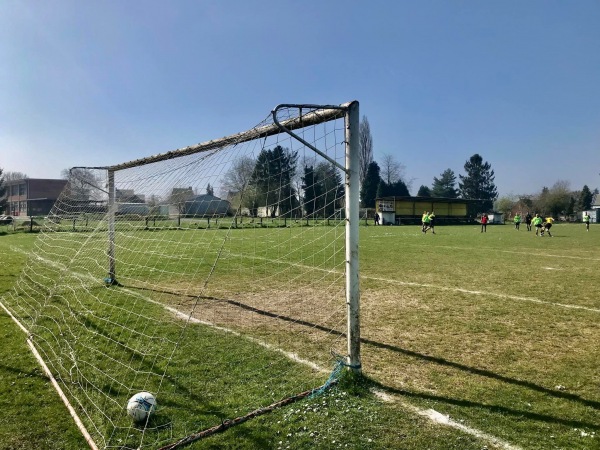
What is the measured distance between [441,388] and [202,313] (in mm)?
4017

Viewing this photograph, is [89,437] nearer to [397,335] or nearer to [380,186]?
[397,335]

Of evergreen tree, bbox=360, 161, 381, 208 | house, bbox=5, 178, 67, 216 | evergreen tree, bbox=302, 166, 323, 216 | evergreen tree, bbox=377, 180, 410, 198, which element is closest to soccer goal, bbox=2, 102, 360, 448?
evergreen tree, bbox=302, 166, 323, 216

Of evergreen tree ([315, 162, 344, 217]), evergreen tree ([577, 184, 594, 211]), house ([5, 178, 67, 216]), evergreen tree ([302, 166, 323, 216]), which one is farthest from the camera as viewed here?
evergreen tree ([577, 184, 594, 211])

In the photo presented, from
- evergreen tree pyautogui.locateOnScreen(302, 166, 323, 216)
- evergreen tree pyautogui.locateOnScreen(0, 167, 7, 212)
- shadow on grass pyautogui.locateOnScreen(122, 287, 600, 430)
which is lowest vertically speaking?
shadow on grass pyautogui.locateOnScreen(122, 287, 600, 430)

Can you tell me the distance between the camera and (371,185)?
6519 centimetres

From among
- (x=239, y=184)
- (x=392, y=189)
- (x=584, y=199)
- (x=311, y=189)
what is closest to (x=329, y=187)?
(x=311, y=189)

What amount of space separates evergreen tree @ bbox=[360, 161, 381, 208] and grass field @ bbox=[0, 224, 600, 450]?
187ft

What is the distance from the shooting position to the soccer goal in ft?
11.8

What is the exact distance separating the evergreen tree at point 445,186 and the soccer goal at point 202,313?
3359 inches

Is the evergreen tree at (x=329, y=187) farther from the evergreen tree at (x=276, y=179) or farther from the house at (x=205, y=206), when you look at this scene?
the house at (x=205, y=206)

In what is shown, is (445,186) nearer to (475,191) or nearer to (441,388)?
(475,191)

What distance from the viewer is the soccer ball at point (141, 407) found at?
3223 millimetres

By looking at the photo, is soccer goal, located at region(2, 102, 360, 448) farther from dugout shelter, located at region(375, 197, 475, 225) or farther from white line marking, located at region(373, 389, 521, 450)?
dugout shelter, located at region(375, 197, 475, 225)

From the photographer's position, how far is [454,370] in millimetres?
4238
